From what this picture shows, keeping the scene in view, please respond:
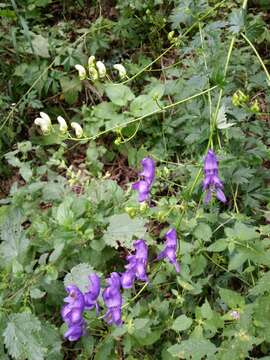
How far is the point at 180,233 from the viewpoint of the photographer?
2064 millimetres

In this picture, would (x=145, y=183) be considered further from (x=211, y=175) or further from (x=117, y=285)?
Result: (x=117, y=285)

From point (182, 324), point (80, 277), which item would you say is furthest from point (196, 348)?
point (80, 277)

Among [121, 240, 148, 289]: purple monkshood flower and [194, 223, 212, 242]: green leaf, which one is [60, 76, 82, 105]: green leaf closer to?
[194, 223, 212, 242]: green leaf

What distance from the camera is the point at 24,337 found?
71.7 inches

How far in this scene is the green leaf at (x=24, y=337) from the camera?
1800mm

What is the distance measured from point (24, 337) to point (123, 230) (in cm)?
58

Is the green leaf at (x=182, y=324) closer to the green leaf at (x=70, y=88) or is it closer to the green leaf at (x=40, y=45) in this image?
the green leaf at (x=70, y=88)

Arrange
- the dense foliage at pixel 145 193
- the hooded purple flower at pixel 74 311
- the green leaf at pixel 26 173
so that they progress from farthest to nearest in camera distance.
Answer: the green leaf at pixel 26 173, the dense foliage at pixel 145 193, the hooded purple flower at pixel 74 311

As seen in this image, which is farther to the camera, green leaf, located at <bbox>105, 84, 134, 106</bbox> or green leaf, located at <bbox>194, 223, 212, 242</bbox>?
green leaf, located at <bbox>105, 84, 134, 106</bbox>

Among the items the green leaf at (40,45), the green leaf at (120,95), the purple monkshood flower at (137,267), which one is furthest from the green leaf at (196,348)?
the green leaf at (40,45)

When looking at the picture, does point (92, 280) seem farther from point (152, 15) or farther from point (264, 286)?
point (152, 15)

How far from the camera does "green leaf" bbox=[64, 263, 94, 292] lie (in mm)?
1960

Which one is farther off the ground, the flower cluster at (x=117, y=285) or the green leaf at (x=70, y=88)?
the flower cluster at (x=117, y=285)

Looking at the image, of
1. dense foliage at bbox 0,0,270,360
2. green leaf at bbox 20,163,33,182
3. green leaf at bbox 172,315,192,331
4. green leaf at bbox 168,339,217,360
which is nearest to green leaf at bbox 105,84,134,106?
dense foliage at bbox 0,0,270,360
